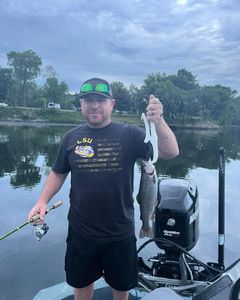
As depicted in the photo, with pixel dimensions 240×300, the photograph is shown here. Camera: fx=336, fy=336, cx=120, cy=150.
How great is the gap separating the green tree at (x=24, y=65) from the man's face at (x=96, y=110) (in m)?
98.2

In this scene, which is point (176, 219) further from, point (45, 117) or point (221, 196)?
point (45, 117)

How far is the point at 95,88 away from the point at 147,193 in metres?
0.88

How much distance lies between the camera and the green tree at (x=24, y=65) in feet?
317

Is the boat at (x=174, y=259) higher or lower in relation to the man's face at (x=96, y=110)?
lower

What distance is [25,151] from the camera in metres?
18.8

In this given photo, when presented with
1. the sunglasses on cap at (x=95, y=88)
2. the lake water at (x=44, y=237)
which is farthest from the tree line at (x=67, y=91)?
the sunglasses on cap at (x=95, y=88)

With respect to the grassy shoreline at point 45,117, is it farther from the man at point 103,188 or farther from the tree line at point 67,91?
the man at point 103,188

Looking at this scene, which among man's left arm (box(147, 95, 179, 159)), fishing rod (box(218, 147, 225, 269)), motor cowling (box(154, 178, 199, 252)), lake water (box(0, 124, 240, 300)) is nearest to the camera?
man's left arm (box(147, 95, 179, 159))

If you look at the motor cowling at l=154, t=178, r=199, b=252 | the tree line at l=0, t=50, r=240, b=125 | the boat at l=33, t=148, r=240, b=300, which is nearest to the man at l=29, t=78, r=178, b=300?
the boat at l=33, t=148, r=240, b=300

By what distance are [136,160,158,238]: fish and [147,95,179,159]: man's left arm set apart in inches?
5.6

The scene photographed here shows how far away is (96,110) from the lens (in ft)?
8.16

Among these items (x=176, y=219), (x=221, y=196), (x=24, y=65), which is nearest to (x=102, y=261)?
(x=176, y=219)

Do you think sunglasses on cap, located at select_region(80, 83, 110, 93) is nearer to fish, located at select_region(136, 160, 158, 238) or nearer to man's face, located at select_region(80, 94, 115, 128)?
man's face, located at select_region(80, 94, 115, 128)

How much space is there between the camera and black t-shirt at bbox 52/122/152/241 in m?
2.44
